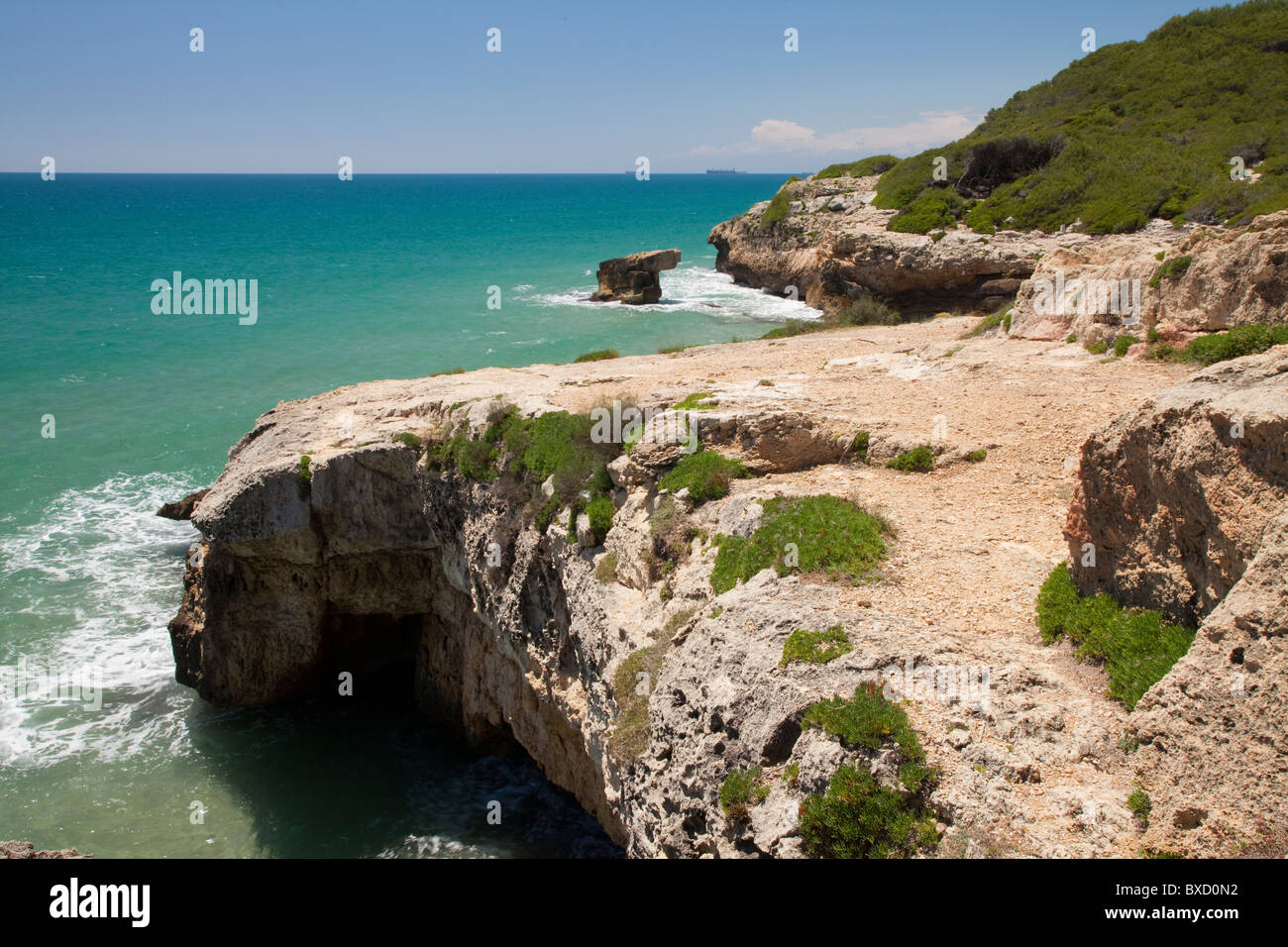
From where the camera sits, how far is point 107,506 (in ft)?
89.7

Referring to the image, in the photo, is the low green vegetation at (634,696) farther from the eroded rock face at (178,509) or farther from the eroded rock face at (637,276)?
the eroded rock face at (637,276)

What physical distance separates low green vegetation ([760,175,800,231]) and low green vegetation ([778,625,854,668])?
175ft

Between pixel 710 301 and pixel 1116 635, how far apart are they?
49884 mm

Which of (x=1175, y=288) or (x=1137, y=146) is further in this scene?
(x=1137, y=146)

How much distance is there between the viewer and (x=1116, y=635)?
8062mm

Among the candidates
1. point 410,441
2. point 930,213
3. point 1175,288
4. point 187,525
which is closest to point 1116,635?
point 1175,288

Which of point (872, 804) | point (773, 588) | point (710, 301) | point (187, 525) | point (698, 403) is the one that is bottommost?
point (187, 525)

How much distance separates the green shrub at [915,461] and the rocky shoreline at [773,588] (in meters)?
0.26

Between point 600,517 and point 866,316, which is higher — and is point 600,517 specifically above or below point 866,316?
below

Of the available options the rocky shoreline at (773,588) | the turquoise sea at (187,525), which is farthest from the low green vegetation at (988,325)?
the turquoise sea at (187,525)

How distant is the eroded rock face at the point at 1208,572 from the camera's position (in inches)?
224

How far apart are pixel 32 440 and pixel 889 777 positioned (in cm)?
3606

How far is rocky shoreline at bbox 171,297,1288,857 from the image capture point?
6.67m

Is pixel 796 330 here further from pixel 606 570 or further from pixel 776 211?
pixel 776 211
